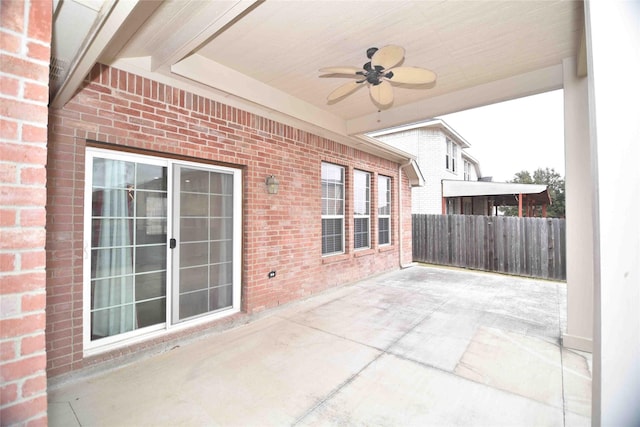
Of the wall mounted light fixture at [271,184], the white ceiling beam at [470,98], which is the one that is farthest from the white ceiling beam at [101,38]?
the white ceiling beam at [470,98]

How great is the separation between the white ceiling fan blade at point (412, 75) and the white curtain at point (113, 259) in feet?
10.3

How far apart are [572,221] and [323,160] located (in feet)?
13.0

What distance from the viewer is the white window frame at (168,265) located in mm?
2926

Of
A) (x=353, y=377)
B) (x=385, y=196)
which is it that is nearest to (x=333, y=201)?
(x=385, y=196)

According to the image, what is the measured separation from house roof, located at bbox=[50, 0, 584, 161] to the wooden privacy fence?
549cm

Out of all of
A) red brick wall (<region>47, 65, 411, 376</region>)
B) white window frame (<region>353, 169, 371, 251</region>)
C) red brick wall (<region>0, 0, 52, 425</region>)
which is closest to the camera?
red brick wall (<region>0, 0, 52, 425</region>)

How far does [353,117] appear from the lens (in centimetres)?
567

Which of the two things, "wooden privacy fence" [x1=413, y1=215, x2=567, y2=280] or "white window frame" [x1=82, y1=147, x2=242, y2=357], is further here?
"wooden privacy fence" [x1=413, y1=215, x2=567, y2=280]

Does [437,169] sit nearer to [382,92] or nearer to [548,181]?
[382,92]

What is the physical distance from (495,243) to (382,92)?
23.3 ft

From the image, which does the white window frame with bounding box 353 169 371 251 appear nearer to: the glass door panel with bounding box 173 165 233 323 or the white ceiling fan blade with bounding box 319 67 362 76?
the glass door panel with bounding box 173 165 233 323

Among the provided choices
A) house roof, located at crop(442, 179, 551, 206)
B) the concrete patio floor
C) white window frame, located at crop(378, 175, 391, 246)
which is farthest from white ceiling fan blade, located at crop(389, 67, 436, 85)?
house roof, located at crop(442, 179, 551, 206)

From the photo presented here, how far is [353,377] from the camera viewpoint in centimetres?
281

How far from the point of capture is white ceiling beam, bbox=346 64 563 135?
3793 mm
